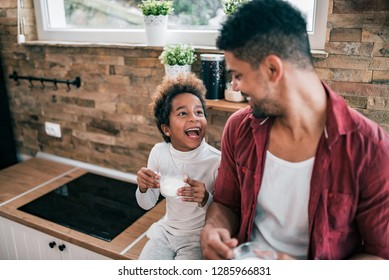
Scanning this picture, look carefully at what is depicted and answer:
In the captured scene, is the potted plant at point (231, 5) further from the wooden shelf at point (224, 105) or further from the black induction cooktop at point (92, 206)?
the black induction cooktop at point (92, 206)

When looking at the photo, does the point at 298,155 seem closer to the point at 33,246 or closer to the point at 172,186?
the point at 172,186

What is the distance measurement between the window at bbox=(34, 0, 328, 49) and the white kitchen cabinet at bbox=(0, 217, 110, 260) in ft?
3.31

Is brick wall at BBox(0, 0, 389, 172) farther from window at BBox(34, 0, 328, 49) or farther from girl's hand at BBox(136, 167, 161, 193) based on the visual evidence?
girl's hand at BBox(136, 167, 161, 193)

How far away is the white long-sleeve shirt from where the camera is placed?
4.55 feet

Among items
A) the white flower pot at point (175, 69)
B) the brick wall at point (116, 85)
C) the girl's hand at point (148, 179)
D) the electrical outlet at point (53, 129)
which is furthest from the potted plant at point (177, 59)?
the electrical outlet at point (53, 129)

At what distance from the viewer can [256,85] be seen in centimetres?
100

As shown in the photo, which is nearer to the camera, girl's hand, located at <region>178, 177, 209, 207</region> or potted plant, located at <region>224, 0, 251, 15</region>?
girl's hand, located at <region>178, 177, 209, 207</region>

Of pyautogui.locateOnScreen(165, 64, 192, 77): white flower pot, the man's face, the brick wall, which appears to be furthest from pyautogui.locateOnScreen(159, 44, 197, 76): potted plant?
the man's face

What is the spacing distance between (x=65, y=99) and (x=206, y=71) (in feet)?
3.34

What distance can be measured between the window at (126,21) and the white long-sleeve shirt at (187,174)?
1.98 feet

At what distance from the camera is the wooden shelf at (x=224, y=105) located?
4.97 ft

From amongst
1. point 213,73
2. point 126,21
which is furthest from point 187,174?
point 126,21

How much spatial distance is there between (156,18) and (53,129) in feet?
3.41
